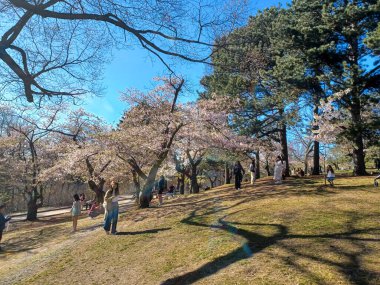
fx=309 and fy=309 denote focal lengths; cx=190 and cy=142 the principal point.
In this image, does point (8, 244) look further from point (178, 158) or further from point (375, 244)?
point (178, 158)

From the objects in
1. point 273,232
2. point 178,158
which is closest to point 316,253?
point 273,232

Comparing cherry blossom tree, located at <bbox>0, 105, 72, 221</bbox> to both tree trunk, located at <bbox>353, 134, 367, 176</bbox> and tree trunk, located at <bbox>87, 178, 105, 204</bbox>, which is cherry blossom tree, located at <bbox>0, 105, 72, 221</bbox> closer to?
tree trunk, located at <bbox>87, 178, 105, 204</bbox>

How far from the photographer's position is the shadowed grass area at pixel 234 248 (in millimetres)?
5289

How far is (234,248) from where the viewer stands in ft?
22.3

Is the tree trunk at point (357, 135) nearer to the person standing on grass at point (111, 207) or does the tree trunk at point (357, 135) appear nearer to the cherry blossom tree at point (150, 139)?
the cherry blossom tree at point (150, 139)

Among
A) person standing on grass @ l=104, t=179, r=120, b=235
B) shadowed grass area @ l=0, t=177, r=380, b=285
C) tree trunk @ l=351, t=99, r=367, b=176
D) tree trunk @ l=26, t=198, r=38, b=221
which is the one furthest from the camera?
tree trunk @ l=26, t=198, r=38, b=221

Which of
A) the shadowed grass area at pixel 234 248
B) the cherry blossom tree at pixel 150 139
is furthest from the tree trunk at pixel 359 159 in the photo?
the cherry blossom tree at pixel 150 139

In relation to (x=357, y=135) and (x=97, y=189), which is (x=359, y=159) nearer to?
(x=357, y=135)

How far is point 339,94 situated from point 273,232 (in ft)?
33.4

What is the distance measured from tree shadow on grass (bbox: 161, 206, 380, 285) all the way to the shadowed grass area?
0.05 feet

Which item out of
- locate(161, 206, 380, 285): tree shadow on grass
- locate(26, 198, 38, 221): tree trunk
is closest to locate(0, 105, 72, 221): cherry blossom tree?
locate(26, 198, 38, 221): tree trunk

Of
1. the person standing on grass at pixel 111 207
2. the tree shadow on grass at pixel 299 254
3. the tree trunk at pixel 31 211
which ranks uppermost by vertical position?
the person standing on grass at pixel 111 207

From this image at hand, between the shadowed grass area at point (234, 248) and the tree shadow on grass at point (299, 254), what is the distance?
17 millimetres

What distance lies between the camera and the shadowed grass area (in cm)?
529
